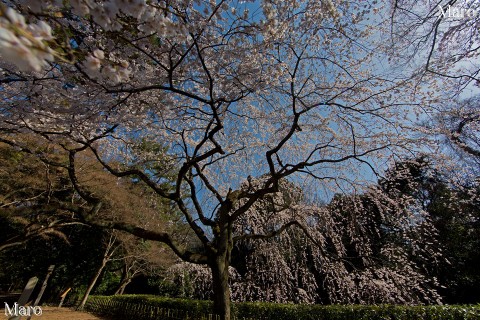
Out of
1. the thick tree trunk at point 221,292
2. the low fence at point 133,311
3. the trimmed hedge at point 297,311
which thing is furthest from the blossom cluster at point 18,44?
the low fence at point 133,311

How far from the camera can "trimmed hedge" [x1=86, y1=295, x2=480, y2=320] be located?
452cm

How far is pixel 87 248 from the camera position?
1333cm

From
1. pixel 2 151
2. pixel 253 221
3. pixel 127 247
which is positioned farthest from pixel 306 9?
pixel 127 247

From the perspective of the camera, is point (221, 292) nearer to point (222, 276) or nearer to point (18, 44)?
point (222, 276)

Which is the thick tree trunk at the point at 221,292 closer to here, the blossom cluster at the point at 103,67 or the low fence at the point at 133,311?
the low fence at the point at 133,311

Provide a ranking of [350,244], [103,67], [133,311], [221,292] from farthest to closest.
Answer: [133,311], [350,244], [221,292], [103,67]

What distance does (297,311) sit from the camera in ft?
20.6

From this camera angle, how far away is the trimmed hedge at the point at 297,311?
14.8 ft

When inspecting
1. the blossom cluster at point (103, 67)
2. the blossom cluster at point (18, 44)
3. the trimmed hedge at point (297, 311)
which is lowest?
the trimmed hedge at point (297, 311)

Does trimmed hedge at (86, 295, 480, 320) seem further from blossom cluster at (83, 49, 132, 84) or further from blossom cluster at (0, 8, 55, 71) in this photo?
blossom cluster at (0, 8, 55, 71)

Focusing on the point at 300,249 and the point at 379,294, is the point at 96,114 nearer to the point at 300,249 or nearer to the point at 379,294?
the point at 300,249

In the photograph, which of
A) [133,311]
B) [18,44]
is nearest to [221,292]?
[18,44]

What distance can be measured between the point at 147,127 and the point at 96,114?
123 centimetres

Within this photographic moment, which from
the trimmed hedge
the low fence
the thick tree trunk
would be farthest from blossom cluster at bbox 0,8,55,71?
the low fence
